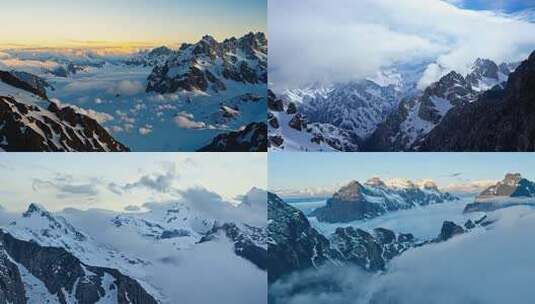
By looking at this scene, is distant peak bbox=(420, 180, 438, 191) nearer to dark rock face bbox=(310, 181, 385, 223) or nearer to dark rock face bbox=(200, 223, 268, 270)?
dark rock face bbox=(310, 181, 385, 223)

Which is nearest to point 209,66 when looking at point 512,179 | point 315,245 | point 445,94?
point 315,245

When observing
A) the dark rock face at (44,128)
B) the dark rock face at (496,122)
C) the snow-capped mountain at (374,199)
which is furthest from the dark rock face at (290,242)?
the dark rock face at (44,128)

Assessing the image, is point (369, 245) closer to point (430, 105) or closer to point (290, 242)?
point (290, 242)

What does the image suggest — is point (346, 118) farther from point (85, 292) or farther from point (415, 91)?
point (85, 292)

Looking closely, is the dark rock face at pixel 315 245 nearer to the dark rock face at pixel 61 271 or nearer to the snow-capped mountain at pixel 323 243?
the snow-capped mountain at pixel 323 243

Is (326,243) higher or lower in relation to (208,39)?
lower

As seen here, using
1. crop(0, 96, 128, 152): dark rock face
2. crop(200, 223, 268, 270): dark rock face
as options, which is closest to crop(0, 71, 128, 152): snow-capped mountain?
crop(0, 96, 128, 152): dark rock face

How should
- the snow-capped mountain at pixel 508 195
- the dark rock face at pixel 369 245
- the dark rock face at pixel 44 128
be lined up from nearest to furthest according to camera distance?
1. the dark rock face at pixel 44 128
2. the dark rock face at pixel 369 245
3. the snow-capped mountain at pixel 508 195

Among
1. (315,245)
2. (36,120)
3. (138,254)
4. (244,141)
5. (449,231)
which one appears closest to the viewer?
(36,120)
